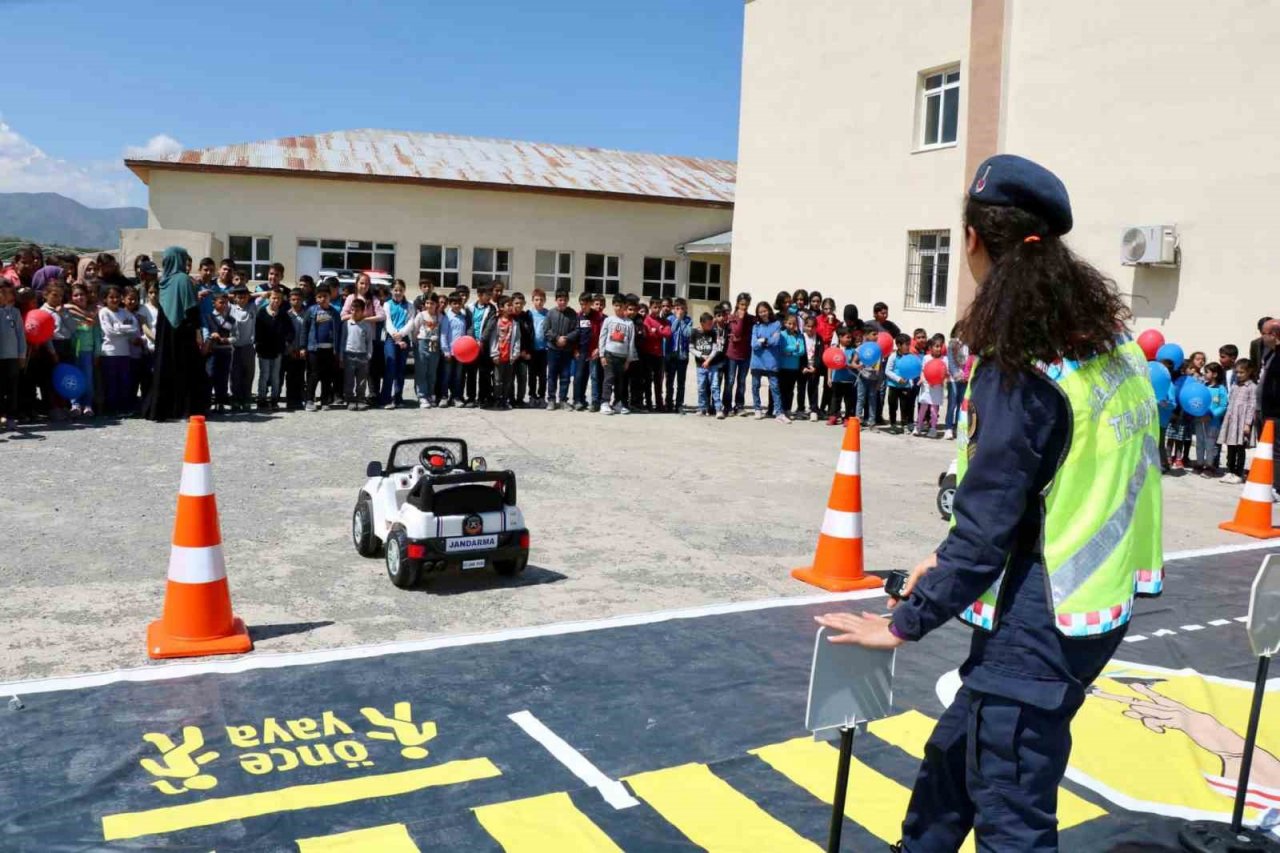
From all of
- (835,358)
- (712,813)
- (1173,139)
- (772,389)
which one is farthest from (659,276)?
(712,813)

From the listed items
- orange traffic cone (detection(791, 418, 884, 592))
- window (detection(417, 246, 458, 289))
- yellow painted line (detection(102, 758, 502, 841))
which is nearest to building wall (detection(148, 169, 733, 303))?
window (detection(417, 246, 458, 289))

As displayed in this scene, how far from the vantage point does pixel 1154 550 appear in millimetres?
2637

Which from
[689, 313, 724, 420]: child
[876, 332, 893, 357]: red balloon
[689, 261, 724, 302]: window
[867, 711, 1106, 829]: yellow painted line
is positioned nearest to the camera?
[867, 711, 1106, 829]: yellow painted line

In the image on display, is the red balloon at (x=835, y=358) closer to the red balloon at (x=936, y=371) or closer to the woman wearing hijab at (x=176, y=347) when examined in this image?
the red balloon at (x=936, y=371)

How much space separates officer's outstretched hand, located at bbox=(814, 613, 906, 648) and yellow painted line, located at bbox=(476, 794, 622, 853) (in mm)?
Answer: 1311

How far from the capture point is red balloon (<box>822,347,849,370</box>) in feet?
52.8

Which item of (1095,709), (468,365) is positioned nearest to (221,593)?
(1095,709)

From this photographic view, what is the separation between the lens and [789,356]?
1670cm

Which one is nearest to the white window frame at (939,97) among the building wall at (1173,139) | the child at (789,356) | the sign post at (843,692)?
the building wall at (1173,139)

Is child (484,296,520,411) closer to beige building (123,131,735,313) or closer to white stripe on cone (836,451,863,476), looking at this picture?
white stripe on cone (836,451,863,476)

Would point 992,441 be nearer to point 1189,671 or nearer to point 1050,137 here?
point 1189,671

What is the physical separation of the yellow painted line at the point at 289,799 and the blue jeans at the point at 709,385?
13.1 m

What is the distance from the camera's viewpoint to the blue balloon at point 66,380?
1250cm

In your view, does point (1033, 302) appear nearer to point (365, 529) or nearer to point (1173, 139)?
point (365, 529)
